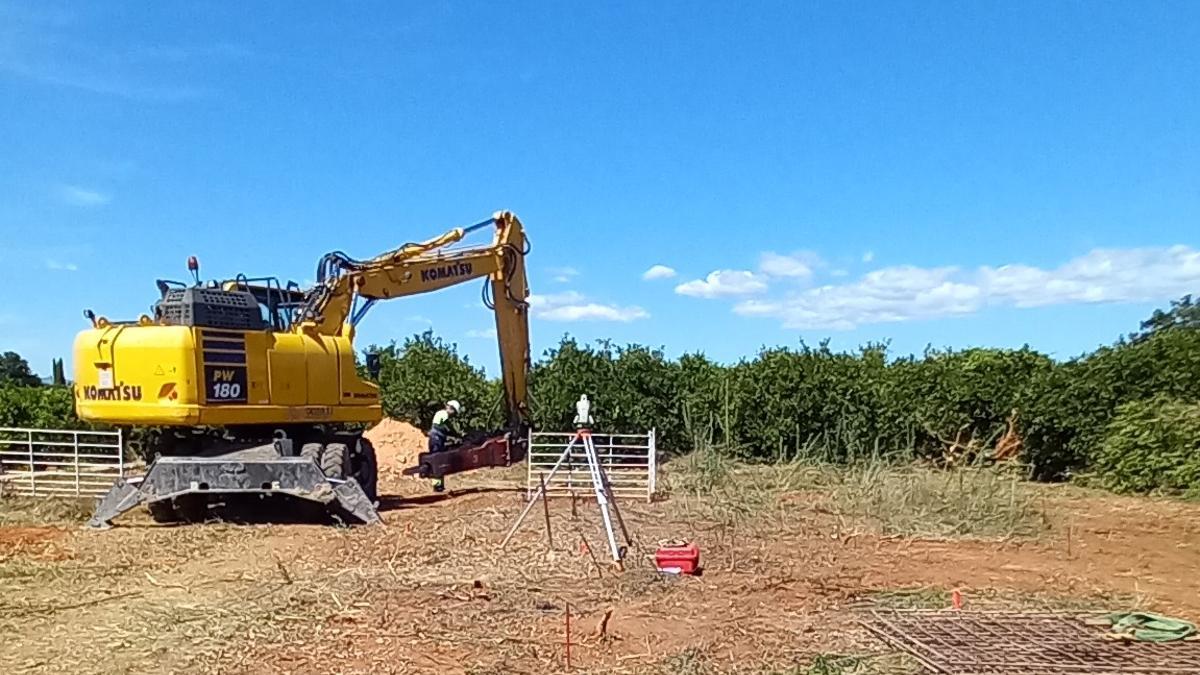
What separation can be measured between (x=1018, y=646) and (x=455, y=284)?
10.3m

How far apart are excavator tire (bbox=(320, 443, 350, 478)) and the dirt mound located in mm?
7190


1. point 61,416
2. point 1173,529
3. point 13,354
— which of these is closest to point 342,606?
point 1173,529

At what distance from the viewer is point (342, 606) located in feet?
24.3

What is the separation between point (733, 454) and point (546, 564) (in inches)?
425

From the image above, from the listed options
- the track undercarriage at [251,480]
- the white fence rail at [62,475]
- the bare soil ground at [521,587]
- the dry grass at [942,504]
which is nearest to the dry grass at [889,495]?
the dry grass at [942,504]

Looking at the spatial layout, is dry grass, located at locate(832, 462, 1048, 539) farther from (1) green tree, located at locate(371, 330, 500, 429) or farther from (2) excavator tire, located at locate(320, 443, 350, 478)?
(1) green tree, located at locate(371, 330, 500, 429)

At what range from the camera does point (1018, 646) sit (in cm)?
627

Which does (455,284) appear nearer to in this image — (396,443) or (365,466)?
(365,466)

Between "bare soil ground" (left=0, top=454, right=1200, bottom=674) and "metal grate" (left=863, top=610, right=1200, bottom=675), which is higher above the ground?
"bare soil ground" (left=0, top=454, right=1200, bottom=674)

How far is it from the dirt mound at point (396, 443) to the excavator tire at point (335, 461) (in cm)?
719

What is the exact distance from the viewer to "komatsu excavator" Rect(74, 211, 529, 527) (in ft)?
37.1

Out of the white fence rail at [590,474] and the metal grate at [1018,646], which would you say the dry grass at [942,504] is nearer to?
the white fence rail at [590,474]

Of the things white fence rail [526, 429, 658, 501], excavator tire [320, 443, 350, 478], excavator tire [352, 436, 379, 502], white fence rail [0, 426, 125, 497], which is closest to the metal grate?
excavator tire [320, 443, 350, 478]

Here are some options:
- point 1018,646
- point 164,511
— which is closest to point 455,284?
point 164,511
